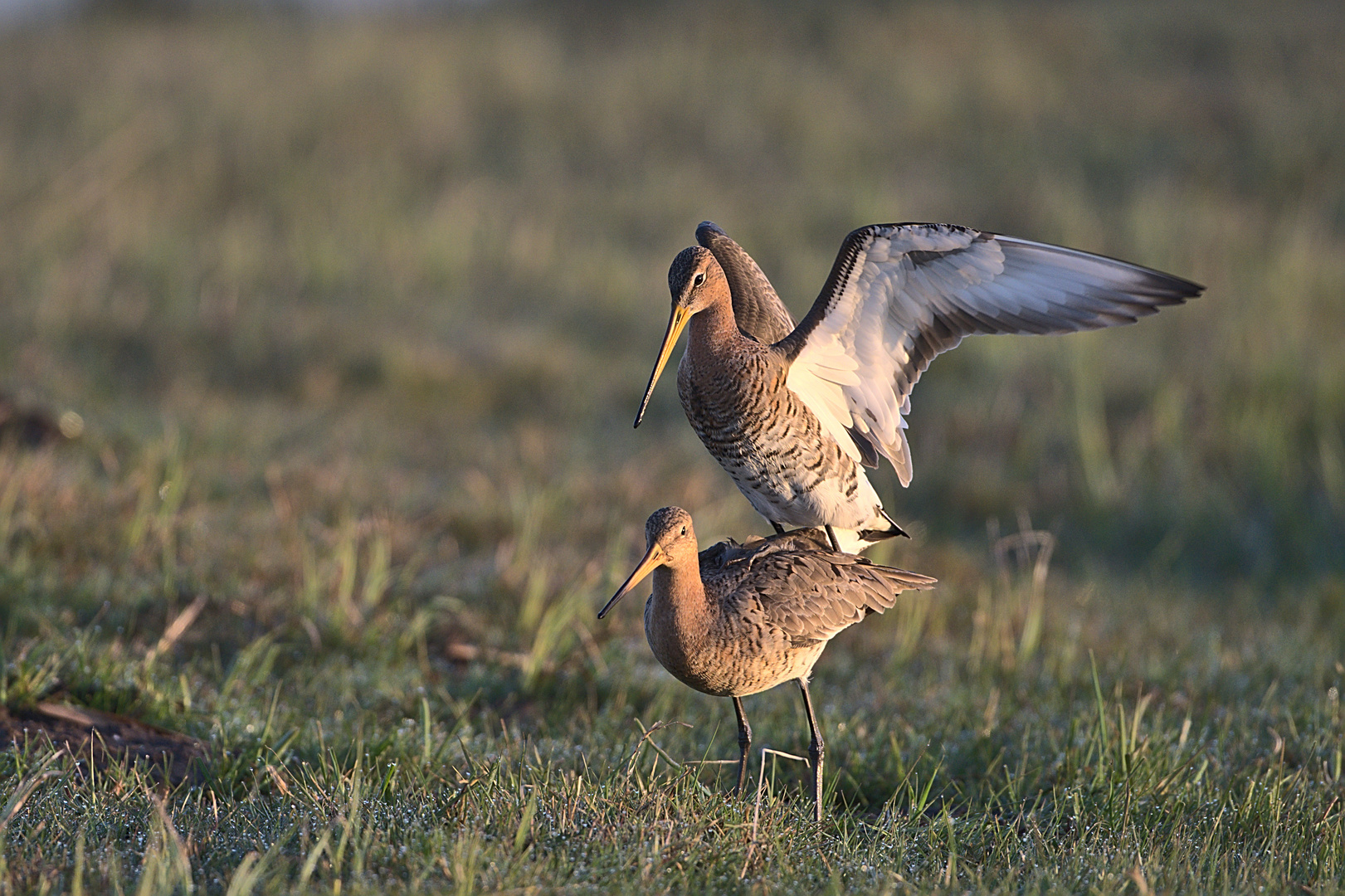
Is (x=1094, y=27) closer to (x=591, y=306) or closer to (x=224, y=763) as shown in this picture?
(x=591, y=306)

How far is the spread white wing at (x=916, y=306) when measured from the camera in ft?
12.5

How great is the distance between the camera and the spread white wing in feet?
12.5

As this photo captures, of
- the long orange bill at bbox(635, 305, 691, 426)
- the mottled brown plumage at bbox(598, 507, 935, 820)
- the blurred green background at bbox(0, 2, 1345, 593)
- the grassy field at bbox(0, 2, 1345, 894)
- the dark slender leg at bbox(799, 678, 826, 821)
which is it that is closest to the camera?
the grassy field at bbox(0, 2, 1345, 894)

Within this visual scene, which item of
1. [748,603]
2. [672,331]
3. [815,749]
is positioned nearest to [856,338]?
[672,331]

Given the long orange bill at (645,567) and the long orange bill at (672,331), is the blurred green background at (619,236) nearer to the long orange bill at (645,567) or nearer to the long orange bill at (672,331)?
the long orange bill at (672,331)

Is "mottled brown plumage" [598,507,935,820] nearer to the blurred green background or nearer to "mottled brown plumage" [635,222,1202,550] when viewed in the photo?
"mottled brown plumage" [635,222,1202,550]

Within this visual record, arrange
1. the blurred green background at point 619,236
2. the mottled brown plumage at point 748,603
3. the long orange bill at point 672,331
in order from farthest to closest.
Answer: the blurred green background at point 619,236
the long orange bill at point 672,331
the mottled brown plumage at point 748,603

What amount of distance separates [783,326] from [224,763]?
86.9 inches

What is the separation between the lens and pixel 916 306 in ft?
13.1

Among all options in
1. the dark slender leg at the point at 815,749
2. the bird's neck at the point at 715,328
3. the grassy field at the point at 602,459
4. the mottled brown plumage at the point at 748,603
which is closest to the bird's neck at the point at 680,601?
the mottled brown plumage at the point at 748,603

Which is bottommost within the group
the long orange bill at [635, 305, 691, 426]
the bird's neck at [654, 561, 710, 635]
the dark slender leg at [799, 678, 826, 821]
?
the dark slender leg at [799, 678, 826, 821]

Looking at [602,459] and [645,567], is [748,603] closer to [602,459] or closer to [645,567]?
[645,567]

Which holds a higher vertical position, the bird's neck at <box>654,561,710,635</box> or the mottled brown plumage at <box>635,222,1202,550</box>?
the mottled brown plumage at <box>635,222,1202,550</box>

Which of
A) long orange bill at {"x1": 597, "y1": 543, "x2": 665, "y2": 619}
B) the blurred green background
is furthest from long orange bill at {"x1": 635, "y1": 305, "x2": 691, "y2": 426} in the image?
the blurred green background
